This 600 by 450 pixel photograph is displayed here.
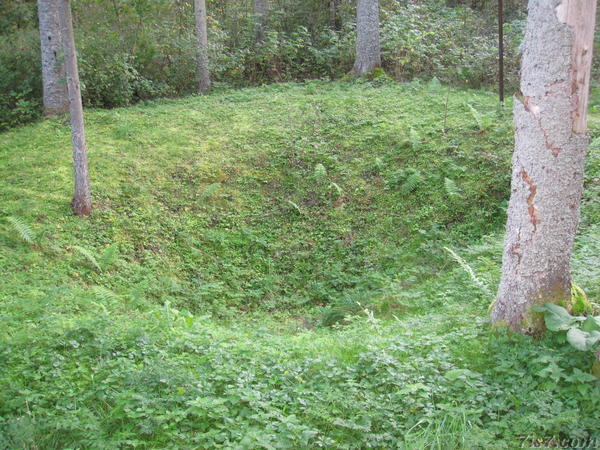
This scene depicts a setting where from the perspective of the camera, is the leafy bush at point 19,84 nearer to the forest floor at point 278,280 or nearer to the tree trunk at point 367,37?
the forest floor at point 278,280

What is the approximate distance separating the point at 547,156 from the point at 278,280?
4.65 metres

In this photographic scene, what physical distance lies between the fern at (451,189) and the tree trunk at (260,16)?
10703mm

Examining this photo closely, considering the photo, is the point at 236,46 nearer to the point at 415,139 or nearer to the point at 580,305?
the point at 415,139

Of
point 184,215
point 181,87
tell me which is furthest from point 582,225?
point 181,87

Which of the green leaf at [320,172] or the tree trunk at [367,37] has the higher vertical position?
the tree trunk at [367,37]

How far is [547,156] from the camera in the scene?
15.1 feet

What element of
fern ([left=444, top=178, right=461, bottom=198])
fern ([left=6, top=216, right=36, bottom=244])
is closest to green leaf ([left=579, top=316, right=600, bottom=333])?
fern ([left=444, top=178, right=461, bottom=198])

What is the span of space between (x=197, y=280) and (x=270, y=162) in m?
3.91

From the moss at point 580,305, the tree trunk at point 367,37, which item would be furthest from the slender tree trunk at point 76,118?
the tree trunk at point 367,37

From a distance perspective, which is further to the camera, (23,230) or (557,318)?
(23,230)

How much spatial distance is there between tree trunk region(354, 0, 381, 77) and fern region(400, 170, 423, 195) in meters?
6.87

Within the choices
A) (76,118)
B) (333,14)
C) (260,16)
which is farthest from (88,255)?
(333,14)

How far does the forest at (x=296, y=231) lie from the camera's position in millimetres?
4148

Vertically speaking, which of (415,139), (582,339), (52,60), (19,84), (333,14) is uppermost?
(333,14)
